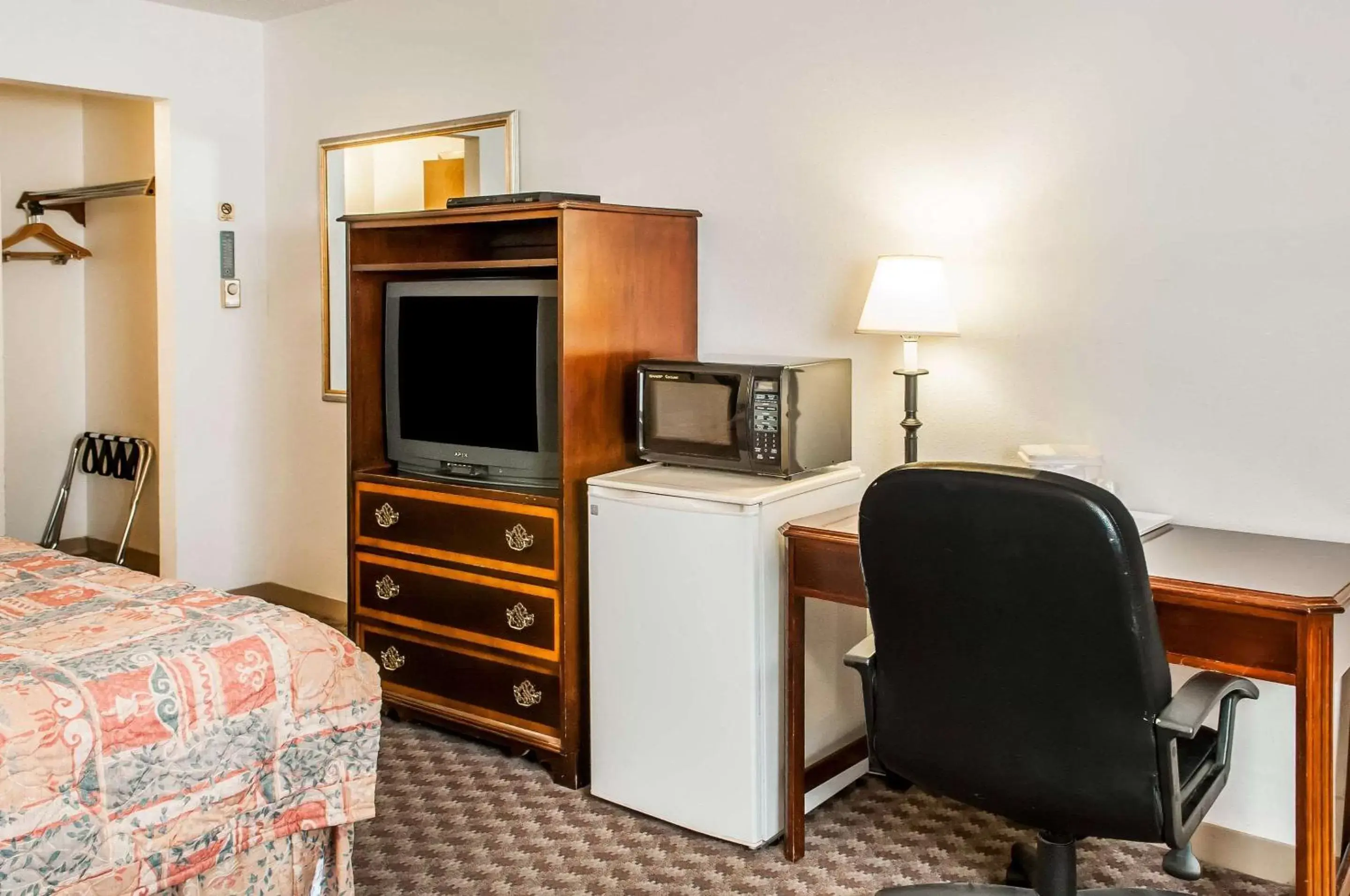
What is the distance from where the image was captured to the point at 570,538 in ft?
10.0

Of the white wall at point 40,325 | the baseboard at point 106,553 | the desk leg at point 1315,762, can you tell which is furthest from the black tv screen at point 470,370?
the white wall at point 40,325

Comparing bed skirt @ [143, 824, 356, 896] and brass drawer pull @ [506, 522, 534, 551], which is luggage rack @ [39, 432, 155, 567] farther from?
bed skirt @ [143, 824, 356, 896]

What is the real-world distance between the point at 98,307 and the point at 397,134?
214 centimetres

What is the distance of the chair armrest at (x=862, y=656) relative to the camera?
7.07ft

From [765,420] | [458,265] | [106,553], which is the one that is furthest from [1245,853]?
[106,553]

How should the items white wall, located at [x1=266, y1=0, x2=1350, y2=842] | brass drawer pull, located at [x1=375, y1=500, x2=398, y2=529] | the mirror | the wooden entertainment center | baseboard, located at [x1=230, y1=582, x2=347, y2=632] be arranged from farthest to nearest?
baseboard, located at [x1=230, y1=582, x2=347, y2=632] < the mirror < brass drawer pull, located at [x1=375, y1=500, x2=398, y2=529] < the wooden entertainment center < white wall, located at [x1=266, y1=0, x2=1350, y2=842]

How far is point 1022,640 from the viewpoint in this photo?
74.1 inches

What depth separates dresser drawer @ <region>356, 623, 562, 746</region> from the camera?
10.4ft

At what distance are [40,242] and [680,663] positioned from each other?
400cm

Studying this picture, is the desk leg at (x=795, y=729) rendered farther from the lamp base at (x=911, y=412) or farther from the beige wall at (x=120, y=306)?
the beige wall at (x=120, y=306)

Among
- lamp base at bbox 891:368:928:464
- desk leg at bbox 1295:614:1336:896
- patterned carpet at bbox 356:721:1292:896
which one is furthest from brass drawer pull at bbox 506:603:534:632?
desk leg at bbox 1295:614:1336:896

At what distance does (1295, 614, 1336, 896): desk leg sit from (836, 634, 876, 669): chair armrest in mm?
695

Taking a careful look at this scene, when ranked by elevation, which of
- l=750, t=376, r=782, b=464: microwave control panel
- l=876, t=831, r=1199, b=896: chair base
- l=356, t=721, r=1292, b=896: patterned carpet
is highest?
l=750, t=376, r=782, b=464: microwave control panel

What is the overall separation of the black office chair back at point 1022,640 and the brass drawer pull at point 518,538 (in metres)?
1.28
